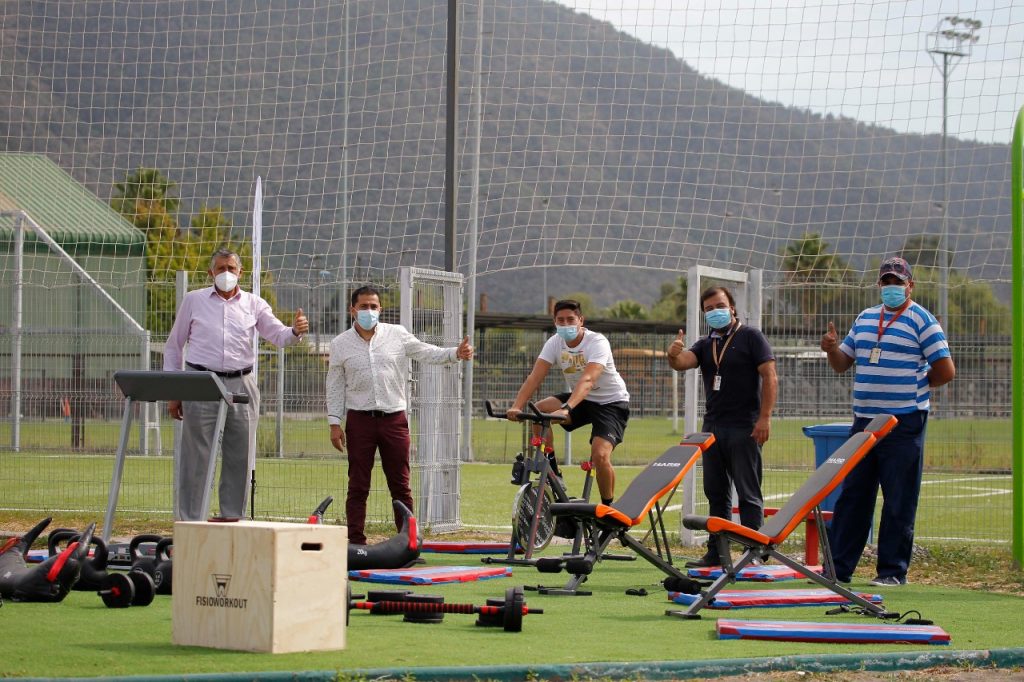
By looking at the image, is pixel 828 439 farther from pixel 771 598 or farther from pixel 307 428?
pixel 307 428

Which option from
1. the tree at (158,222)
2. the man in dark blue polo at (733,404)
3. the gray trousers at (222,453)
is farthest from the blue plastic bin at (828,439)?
the tree at (158,222)

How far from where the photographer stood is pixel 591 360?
10.9 meters

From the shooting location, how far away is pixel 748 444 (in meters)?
10.5

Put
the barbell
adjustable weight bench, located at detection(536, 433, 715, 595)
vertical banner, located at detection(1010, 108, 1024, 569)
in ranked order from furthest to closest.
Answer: vertical banner, located at detection(1010, 108, 1024, 569), adjustable weight bench, located at detection(536, 433, 715, 595), the barbell

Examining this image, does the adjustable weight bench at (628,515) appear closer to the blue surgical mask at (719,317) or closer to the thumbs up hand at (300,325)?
the blue surgical mask at (719,317)

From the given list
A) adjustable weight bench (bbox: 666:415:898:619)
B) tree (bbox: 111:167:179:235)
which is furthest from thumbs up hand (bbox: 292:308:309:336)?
tree (bbox: 111:167:179:235)

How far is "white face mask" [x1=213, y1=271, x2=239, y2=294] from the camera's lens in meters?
10.6

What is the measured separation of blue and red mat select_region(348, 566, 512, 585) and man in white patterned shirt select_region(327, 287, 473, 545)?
1.32 meters

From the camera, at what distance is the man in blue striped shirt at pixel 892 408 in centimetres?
982

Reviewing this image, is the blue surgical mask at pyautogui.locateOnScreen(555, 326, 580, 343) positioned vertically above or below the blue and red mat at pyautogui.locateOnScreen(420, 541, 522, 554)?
above

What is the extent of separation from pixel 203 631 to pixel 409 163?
9019mm

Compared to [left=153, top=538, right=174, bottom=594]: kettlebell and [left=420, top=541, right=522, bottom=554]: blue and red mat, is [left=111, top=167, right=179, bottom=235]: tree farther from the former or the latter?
[left=153, top=538, right=174, bottom=594]: kettlebell

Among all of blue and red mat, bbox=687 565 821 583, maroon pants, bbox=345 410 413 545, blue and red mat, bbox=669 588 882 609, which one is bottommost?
blue and red mat, bbox=687 565 821 583

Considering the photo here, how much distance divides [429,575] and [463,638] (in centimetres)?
250
